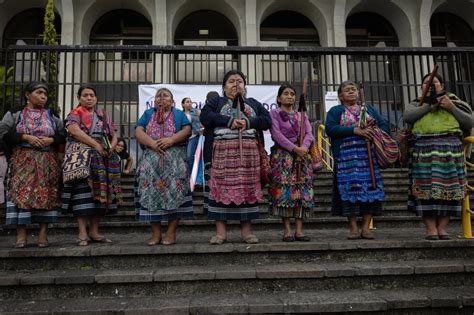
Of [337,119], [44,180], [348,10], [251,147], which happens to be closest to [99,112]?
[44,180]

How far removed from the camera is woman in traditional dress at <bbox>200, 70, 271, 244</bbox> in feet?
13.9

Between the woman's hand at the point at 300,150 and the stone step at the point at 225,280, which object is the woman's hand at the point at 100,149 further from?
the woman's hand at the point at 300,150

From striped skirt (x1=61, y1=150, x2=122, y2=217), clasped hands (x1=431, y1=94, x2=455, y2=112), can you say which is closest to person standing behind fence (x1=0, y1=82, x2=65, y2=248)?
striped skirt (x1=61, y1=150, x2=122, y2=217)

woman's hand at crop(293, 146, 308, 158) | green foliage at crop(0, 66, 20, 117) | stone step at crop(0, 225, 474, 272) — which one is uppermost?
green foliage at crop(0, 66, 20, 117)

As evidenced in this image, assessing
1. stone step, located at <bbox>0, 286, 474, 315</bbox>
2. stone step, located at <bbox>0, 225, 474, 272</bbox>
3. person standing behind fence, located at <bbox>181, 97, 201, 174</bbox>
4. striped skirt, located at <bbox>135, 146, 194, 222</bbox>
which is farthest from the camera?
person standing behind fence, located at <bbox>181, 97, 201, 174</bbox>

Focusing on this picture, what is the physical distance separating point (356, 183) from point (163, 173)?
2.07 metres

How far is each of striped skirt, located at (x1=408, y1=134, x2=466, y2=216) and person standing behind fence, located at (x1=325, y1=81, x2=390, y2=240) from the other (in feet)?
1.38

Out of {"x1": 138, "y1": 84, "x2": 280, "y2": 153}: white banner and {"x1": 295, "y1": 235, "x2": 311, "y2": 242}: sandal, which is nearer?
{"x1": 295, "y1": 235, "x2": 311, "y2": 242}: sandal

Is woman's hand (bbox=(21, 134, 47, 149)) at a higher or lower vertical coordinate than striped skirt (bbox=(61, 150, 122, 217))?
higher

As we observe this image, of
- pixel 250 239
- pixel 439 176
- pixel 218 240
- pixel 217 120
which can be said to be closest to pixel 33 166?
pixel 217 120

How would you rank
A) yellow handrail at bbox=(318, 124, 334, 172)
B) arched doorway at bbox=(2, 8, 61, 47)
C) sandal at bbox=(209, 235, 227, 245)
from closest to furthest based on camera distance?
sandal at bbox=(209, 235, 227, 245) < yellow handrail at bbox=(318, 124, 334, 172) < arched doorway at bbox=(2, 8, 61, 47)

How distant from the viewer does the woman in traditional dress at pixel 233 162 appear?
167 inches

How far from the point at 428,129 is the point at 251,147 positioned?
1.95 m

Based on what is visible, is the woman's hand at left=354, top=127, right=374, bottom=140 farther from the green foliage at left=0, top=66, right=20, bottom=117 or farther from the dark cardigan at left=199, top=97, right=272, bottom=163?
the green foliage at left=0, top=66, right=20, bottom=117
